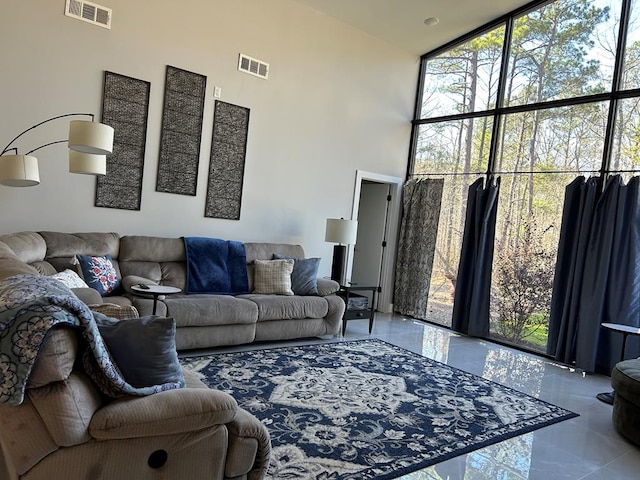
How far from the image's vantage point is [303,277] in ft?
17.2

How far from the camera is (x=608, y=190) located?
4727 mm

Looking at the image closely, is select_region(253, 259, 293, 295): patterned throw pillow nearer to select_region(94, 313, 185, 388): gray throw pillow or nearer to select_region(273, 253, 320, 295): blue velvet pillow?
select_region(273, 253, 320, 295): blue velvet pillow

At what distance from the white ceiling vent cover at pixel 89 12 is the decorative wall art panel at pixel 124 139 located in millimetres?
479

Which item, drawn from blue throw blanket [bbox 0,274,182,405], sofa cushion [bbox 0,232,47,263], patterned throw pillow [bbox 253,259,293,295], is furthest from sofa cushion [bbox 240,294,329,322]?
blue throw blanket [bbox 0,274,182,405]

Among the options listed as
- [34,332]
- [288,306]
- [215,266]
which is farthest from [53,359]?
[215,266]

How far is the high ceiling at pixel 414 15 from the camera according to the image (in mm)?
5629

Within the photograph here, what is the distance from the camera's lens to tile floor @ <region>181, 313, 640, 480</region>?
103 inches

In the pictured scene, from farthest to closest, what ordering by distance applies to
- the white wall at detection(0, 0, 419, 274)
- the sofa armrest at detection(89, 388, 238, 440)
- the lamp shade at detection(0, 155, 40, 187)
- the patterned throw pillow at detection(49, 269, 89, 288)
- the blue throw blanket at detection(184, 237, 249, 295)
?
1. the blue throw blanket at detection(184, 237, 249, 295)
2. the white wall at detection(0, 0, 419, 274)
3. the patterned throw pillow at detection(49, 269, 89, 288)
4. the lamp shade at detection(0, 155, 40, 187)
5. the sofa armrest at detection(89, 388, 238, 440)

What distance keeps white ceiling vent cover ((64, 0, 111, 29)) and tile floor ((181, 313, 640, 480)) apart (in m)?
3.47

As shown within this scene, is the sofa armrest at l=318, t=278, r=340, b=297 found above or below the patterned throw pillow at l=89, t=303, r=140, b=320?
below

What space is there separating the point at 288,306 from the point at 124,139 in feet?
7.75

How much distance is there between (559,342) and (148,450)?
4.61 metres

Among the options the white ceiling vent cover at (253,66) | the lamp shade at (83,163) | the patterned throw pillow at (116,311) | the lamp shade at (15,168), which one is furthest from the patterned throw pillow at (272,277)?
the patterned throw pillow at (116,311)

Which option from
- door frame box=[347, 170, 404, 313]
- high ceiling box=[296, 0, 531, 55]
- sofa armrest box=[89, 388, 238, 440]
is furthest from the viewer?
door frame box=[347, 170, 404, 313]
